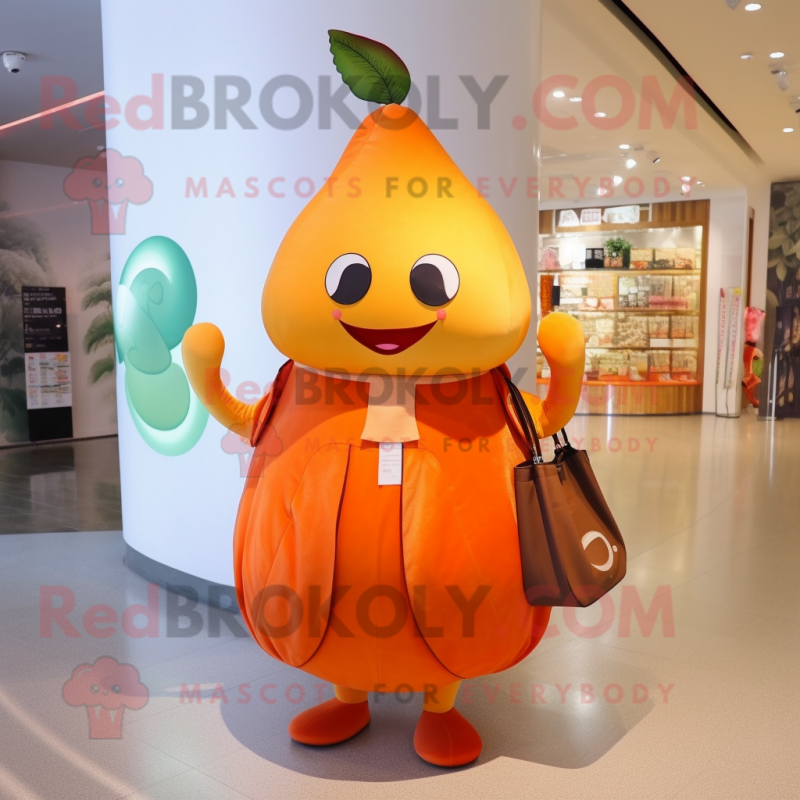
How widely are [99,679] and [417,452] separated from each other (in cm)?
160

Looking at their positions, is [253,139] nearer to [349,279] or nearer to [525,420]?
[349,279]

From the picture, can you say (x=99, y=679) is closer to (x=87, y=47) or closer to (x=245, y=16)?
(x=245, y=16)

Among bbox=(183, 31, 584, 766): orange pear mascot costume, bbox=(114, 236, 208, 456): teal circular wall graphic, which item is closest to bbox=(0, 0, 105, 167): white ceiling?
bbox=(114, 236, 208, 456): teal circular wall graphic

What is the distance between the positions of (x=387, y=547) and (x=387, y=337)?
0.51 m

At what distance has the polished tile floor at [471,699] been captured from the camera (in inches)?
91.5

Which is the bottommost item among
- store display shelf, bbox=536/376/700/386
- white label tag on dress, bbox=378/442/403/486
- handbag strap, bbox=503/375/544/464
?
store display shelf, bbox=536/376/700/386

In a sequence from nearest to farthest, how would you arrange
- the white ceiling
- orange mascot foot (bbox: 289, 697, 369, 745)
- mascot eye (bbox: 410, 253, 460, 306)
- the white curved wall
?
mascot eye (bbox: 410, 253, 460, 306) < orange mascot foot (bbox: 289, 697, 369, 745) < the white curved wall < the white ceiling

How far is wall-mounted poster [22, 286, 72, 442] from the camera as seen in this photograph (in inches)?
356

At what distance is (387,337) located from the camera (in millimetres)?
2074

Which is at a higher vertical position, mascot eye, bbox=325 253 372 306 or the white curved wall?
the white curved wall

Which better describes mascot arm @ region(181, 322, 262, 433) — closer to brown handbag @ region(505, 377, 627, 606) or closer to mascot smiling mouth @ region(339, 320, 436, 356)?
mascot smiling mouth @ region(339, 320, 436, 356)

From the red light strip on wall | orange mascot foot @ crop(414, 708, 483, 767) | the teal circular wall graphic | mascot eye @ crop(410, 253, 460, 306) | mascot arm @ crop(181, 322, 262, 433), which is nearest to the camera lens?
mascot eye @ crop(410, 253, 460, 306)

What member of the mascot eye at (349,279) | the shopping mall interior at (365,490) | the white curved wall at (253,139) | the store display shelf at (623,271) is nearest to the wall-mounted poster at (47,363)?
the shopping mall interior at (365,490)

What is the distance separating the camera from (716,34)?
607cm
